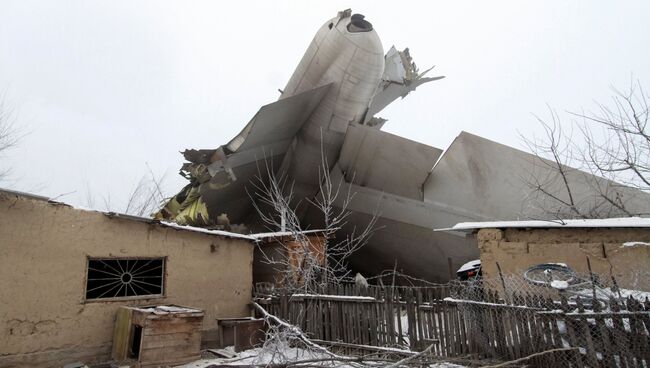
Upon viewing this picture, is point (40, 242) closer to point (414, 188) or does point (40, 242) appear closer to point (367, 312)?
point (367, 312)

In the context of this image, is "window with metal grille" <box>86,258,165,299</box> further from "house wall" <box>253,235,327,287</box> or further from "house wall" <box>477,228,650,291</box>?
"house wall" <box>477,228,650,291</box>

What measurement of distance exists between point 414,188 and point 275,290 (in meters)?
6.74

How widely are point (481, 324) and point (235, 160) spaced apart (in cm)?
970

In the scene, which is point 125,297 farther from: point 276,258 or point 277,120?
point 277,120

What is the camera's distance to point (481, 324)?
6.30 m

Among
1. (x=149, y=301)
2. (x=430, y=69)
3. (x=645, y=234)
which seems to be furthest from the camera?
(x=430, y=69)

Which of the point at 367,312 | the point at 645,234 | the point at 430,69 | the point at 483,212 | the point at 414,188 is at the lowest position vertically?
the point at 367,312

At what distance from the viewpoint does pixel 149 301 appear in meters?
8.13

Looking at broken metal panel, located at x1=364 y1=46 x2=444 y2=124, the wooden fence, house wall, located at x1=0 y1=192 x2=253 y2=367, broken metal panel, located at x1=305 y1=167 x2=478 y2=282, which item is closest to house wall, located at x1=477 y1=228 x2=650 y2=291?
the wooden fence

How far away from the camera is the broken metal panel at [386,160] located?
44.3 ft

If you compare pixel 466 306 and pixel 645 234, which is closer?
pixel 466 306

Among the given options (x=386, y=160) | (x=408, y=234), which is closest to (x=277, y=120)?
(x=386, y=160)

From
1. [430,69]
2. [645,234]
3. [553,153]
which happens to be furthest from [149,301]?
[430,69]

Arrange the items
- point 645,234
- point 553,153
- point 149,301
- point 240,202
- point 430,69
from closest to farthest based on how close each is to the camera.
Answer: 1. point 645,234
2. point 149,301
3. point 553,153
4. point 240,202
5. point 430,69
